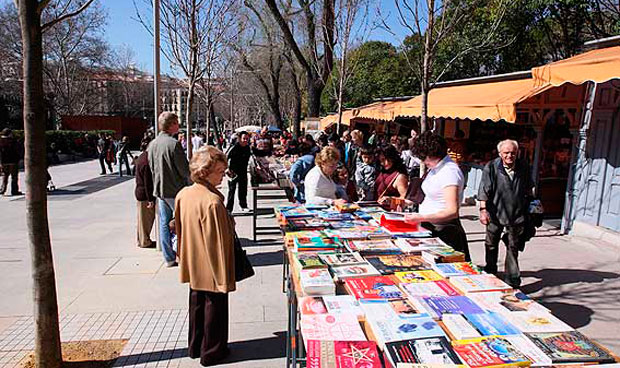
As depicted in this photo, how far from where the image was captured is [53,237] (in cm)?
685

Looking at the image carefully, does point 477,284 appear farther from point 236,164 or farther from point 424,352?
point 236,164

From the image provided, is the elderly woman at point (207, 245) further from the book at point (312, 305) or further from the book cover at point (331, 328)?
the book cover at point (331, 328)

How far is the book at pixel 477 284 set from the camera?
7.39ft

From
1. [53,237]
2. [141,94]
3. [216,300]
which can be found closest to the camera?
[216,300]

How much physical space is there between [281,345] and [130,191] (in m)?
9.86

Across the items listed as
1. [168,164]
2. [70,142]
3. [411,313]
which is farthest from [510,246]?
[70,142]

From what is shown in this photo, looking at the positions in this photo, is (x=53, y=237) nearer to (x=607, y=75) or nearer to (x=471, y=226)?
(x=471, y=226)

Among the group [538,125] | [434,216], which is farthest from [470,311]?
[538,125]

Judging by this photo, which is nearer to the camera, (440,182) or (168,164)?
(440,182)

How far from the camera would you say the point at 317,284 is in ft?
7.41

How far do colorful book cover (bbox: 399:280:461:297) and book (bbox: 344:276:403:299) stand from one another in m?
0.06

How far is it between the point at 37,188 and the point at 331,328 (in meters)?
2.14

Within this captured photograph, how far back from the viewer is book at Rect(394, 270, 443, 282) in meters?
2.43

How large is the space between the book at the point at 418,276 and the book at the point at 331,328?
1.93ft
